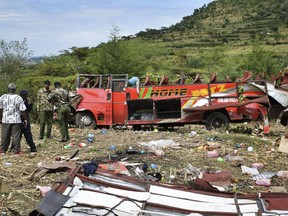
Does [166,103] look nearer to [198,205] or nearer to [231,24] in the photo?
[198,205]

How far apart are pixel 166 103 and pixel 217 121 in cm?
162

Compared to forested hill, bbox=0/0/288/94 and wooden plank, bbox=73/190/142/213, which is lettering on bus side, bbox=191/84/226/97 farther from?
wooden plank, bbox=73/190/142/213

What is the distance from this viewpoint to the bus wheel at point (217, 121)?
1245 cm

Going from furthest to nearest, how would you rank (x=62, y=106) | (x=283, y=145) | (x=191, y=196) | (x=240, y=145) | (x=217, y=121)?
(x=217, y=121) → (x=62, y=106) → (x=240, y=145) → (x=283, y=145) → (x=191, y=196)

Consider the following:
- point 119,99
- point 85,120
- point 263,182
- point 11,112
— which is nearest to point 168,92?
point 119,99

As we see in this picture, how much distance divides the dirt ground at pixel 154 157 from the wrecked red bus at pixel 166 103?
64 cm

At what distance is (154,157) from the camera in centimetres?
897

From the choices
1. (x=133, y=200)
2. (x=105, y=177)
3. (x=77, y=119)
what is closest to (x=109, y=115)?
(x=77, y=119)

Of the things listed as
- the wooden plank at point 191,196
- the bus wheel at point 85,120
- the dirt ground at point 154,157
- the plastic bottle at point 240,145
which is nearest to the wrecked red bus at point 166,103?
the bus wheel at point 85,120

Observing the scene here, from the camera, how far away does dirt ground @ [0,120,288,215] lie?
22.9 feet

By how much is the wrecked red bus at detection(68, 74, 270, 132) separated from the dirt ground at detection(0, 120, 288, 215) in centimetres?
64

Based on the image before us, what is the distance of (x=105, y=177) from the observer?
255 inches

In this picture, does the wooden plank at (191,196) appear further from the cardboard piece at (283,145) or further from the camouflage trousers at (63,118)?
the camouflage trousers at (63,118)

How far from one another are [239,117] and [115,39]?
1155 centimetres
